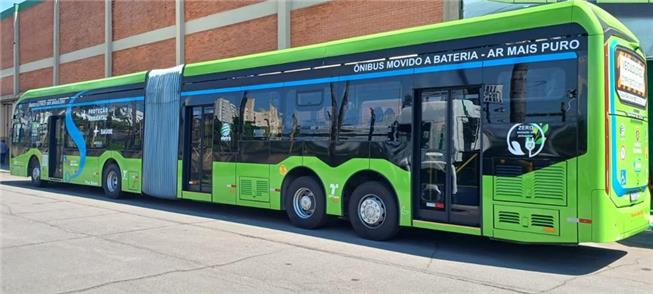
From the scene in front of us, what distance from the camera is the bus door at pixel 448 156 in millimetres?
7966

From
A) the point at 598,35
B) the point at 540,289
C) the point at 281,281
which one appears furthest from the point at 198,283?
the point at 598,35

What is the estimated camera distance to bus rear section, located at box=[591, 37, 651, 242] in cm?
688

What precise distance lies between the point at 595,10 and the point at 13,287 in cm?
773

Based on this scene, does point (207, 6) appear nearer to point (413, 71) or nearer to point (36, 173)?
point (36, 173)

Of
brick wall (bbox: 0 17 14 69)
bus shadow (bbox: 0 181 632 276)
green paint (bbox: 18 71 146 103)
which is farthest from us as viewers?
brick wall (bbox: 0 17 14 69)

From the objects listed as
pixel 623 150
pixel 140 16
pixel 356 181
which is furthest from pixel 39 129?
pixel 623 150

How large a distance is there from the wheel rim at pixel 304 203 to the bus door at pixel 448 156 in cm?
228

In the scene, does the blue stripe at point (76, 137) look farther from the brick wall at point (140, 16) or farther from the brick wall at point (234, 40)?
the brick wall at point (140, 16)

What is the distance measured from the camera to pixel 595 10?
23.6ft

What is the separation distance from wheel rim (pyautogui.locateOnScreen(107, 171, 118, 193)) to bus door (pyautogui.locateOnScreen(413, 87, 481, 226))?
9.81 m

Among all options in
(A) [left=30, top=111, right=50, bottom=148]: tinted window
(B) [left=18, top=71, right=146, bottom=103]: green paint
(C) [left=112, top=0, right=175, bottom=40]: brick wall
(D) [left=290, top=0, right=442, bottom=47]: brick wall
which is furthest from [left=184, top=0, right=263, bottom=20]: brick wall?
(A) [left=30, top=111, right=50, bottom=148]: tinted window

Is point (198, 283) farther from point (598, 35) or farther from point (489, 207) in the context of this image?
point (598, 35)

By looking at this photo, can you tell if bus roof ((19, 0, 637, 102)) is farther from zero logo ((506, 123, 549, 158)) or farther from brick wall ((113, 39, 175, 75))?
brick wall ((113, 39, 175, 75))

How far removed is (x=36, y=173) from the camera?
732 inches
